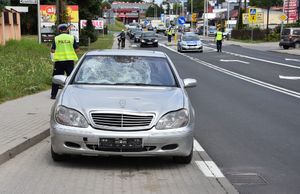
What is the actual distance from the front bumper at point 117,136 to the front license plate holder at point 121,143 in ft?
0.13

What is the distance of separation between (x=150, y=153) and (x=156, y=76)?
1539 mm

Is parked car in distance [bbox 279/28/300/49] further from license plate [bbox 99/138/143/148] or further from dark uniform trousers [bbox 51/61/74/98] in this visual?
license plate [bbox 99/138/143/148]

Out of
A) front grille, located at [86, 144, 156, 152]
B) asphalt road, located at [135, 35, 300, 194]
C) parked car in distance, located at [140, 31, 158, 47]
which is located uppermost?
front grille, located at [86, 144, 156, 152]

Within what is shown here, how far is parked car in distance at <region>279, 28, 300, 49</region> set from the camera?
48000mm

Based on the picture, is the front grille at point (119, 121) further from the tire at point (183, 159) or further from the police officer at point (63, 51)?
the police officer at point (63, 51)

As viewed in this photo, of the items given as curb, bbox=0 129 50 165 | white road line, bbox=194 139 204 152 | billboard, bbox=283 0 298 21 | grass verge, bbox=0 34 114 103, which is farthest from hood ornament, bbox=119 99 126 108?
billboard, bbox=283 0 298 21

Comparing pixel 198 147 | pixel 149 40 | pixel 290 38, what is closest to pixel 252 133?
pixel 198 147

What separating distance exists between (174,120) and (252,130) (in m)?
3.57

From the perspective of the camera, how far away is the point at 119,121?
261 inches

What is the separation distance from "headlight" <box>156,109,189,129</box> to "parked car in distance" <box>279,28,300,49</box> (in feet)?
140

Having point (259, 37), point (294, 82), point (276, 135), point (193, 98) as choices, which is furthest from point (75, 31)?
point (259, 37)

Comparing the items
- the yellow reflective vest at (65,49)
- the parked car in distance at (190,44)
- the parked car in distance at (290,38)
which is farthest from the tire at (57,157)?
the parked car in distance at (290,38)

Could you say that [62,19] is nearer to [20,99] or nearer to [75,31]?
[75,31]

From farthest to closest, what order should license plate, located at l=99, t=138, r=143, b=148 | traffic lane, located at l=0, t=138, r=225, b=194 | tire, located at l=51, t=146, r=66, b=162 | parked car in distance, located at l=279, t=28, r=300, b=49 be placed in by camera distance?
parked car in distance, located at l=279, t=28, r=300, b=49, tire, located at l=51, t=146, r=66, b=162, license plate, located at l=99, t=138, r=143, b=148, traffic lane, located at l=0, t=138, r=225, b=194
